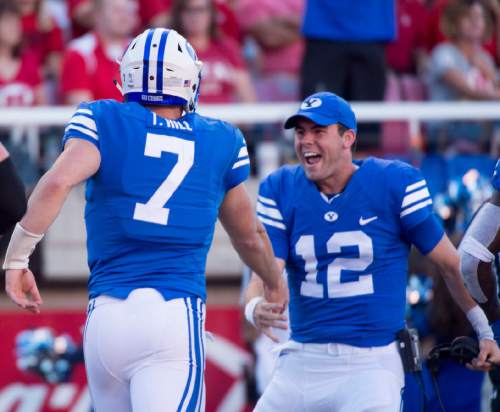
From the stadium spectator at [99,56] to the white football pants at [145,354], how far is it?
3950 mm

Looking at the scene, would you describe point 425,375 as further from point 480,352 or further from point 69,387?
point 69,387

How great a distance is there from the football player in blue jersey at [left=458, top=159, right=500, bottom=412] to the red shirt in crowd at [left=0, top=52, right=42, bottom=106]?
4.15m

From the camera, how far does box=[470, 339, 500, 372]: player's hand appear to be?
504 cm

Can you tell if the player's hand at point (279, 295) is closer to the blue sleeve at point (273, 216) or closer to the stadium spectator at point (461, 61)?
the blue sleeve at point (273, 216)

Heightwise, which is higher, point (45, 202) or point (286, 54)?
point (286, 54)

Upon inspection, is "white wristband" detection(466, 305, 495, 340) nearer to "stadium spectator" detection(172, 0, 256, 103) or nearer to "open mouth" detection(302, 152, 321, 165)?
"open mouth" detection(302, 152, 321, 165)

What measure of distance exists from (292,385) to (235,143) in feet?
4.02

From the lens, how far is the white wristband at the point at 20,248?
13.8 feet

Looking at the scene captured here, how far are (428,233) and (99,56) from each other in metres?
3.73

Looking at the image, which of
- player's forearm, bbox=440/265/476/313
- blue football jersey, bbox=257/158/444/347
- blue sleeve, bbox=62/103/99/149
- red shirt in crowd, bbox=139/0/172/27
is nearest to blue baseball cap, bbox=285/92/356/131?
blue football jersey, bbox=257/158/444/347

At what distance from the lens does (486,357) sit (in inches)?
199

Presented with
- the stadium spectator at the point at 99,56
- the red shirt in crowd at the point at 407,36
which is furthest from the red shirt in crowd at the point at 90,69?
the red shirt in crowd at the point at 407,36

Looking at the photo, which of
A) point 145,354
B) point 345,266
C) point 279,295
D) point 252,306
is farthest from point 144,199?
point 345,266

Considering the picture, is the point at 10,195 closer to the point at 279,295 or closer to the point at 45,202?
the point at 45,202
